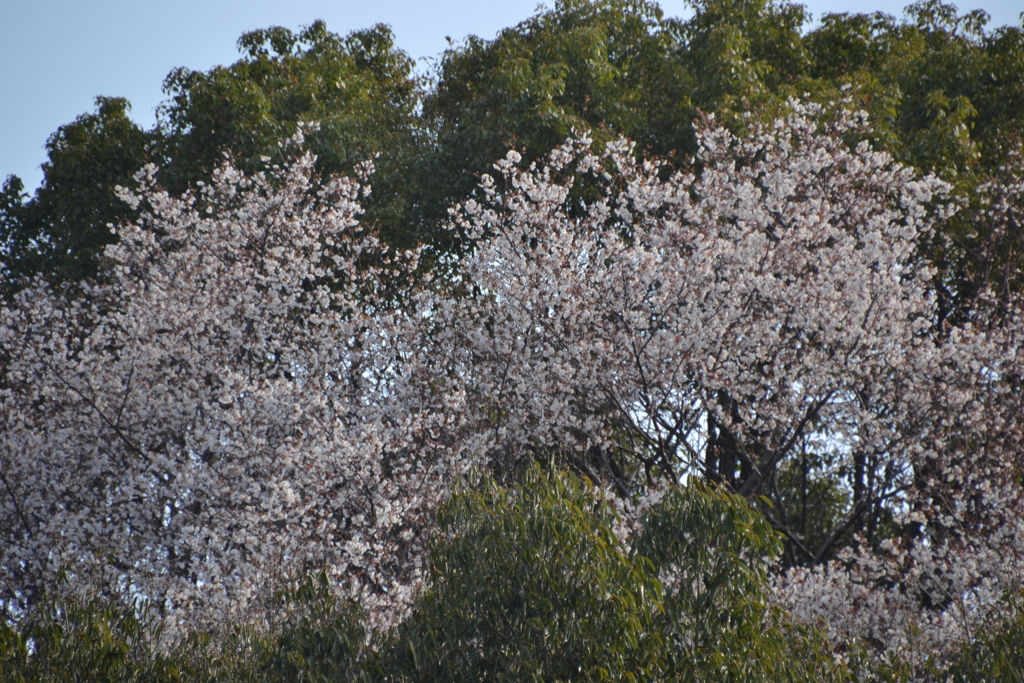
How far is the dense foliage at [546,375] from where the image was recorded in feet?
27.4

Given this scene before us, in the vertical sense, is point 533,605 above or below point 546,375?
below

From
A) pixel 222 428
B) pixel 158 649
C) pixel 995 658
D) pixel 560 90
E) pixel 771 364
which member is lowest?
pixel 995 658

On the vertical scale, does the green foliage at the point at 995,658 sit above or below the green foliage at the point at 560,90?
below

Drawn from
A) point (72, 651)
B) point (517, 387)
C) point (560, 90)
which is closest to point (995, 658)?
point (517, 387)

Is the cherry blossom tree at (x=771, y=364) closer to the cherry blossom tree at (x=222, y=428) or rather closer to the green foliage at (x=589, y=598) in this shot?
the cherry blossom tree at (x=222, y=428)

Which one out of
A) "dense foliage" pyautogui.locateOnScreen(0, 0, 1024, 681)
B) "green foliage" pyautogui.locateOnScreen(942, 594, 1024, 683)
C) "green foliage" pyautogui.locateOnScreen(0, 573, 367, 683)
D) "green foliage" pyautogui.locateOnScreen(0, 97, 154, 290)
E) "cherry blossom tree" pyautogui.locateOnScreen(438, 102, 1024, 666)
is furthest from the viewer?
"green foliage" pyautogui.locateOnScreen(0, 97, 154, 290)

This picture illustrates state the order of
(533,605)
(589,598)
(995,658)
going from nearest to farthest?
(589,598) → (533,605) → (995,658)

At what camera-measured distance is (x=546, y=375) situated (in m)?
15.2

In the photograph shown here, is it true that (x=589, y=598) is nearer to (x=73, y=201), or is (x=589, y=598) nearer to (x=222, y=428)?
(x=222, y=428)

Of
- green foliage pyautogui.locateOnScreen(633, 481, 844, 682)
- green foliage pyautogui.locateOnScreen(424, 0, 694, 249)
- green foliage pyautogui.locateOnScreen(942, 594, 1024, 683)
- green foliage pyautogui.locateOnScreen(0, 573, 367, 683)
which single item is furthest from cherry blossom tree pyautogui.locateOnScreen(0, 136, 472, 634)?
green foliage pyautogui.locateOnScreen(942, 594, 1024, 683)

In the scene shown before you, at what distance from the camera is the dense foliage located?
8.35m

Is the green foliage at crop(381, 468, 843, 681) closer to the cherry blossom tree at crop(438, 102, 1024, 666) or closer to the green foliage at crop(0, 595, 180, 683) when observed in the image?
the green foliage at crop(0, 595, 180, 683)

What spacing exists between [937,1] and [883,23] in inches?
60.7

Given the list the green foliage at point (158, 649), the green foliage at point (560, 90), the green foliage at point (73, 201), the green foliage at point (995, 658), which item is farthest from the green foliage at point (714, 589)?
the green foliage at point (73, 201)
